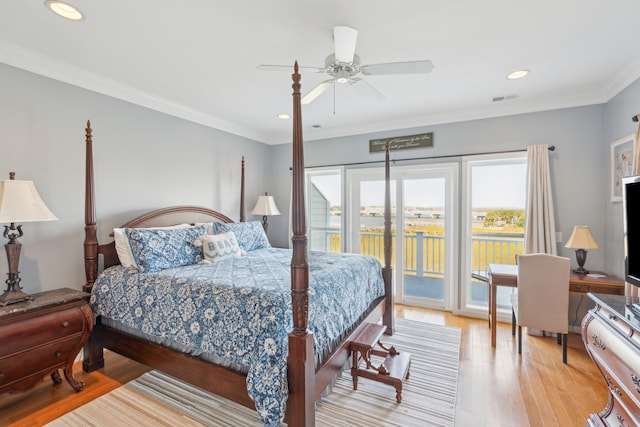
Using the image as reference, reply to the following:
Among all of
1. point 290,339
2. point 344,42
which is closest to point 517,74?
point 344,42

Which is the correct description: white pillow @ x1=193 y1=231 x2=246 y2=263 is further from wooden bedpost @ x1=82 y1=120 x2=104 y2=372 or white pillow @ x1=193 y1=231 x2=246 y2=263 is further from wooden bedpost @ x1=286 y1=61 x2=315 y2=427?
wooden bedpost @ x1=286 y1=61 x2=315 y2=427

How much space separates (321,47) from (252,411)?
274 cm

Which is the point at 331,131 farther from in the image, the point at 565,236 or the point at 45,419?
the point at 45,419

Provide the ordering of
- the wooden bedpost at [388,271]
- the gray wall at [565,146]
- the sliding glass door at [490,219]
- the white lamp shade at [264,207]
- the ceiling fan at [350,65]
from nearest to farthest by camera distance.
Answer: the ceiling fan at [350,65] → the gray wall at [565,146] → the wooden bedpost at [388,271] → the sliding glass door at [490,219] → the white lamp shade at [264,207]

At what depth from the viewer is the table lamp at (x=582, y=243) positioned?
287 centimetres

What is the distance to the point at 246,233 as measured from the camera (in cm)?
380

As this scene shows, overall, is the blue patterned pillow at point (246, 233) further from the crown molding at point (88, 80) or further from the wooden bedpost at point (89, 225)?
the crown molding at point (88, 80)

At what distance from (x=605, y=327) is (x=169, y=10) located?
10.5ft

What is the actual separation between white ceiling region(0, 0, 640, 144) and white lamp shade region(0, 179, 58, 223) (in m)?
1.07

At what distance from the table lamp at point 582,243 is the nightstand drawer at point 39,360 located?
4549 mm

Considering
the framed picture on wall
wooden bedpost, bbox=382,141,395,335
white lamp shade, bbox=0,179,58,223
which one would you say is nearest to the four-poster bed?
wooden bedpost, bbox=382,141,395,335

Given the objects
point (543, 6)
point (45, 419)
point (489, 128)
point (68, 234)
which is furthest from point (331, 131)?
point (45, 419)

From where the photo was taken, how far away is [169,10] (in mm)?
1835

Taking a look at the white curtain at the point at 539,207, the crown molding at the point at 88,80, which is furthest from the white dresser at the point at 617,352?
the crown molding at the point at 88,80
